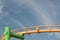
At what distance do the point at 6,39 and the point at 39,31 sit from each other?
22.8 feet

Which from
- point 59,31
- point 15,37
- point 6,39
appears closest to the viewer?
point 6,39

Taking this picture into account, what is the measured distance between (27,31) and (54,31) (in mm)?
4126

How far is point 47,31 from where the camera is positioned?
26234 mm

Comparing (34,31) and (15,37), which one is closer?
(15,37)

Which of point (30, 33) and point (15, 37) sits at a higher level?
point (30, 33)

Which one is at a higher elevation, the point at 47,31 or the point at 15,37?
the point at 47,31

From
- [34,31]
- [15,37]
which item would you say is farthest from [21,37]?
[34,31]

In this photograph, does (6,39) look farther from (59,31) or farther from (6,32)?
(59,31)

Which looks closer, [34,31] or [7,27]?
[7,27]

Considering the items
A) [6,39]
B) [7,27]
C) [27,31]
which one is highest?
[27,31]

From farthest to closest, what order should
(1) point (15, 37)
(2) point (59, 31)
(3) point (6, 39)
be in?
(2) point (59, 31) < (1) point (15, 37) < (3) point (6, 39)

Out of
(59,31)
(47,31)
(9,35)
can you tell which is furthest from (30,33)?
(9,35)

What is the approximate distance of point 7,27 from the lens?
21172 millimetres

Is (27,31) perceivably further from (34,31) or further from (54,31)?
(54,31)
